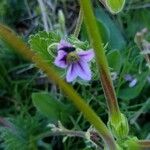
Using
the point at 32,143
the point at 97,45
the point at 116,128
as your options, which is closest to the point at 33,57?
the point at 97,45

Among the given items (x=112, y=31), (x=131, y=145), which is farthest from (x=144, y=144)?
(x=112, y=31)

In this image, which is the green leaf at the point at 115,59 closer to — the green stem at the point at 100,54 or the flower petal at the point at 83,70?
the flower petal at the point at 83,70

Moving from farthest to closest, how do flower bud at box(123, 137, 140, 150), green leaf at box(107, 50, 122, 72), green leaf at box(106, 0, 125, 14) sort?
green leaf at box(107, 50, 122, 72), flower bud at box(123, 137, 140, 150), green leaf at box(106, 0, 125, 14)

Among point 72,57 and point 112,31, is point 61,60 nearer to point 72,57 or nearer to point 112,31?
point 72,57

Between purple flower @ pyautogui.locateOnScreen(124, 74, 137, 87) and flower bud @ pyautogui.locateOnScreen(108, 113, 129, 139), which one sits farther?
purple flower @ pyautogui.locateOnScreen(124, 74, 137, 87)

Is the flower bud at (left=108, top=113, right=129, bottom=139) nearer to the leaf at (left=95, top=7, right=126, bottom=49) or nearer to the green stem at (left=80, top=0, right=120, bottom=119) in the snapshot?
the green stem at (left=80, top=0, right=120, bottom=119)

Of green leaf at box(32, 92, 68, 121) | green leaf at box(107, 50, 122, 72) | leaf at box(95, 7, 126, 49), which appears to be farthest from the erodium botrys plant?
leaf at box(95, 7, 126, 49)

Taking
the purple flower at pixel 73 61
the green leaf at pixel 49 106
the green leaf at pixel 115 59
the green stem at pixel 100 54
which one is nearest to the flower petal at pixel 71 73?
the purple flower at pixel 73 61

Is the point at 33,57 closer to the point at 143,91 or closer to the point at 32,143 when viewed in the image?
the point at 32,143
